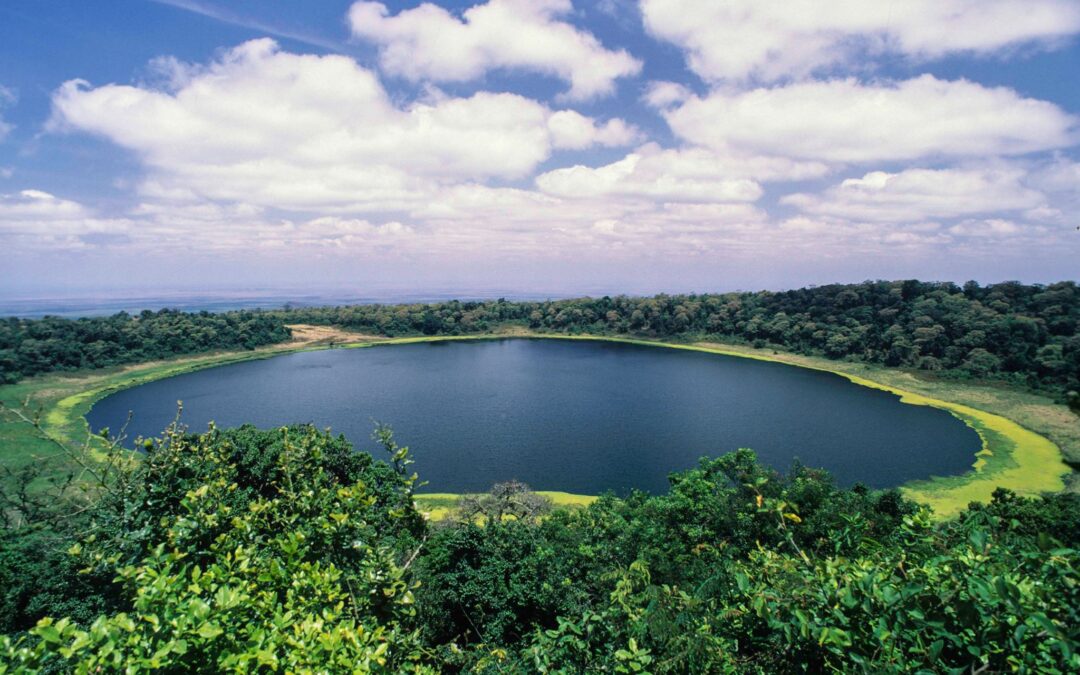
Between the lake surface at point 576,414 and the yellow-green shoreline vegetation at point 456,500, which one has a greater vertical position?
the lake surface at point 576,414

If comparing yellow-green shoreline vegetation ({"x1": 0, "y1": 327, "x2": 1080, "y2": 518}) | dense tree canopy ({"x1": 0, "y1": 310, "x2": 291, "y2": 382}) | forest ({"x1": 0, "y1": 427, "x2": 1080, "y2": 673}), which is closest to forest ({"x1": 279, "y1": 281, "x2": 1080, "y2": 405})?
yellow-green shoreline vegetation ({"x1": 0, "y1": 327, "x2": 1080, "y2": 518})

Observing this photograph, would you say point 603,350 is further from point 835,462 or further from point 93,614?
point 93,614

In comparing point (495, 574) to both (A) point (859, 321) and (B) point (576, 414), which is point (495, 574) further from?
(A) point (859, 321)

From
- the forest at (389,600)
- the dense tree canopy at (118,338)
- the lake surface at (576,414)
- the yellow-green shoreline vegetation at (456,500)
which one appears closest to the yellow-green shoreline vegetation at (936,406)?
the yellow-green shoreline vegetation at (456,500)

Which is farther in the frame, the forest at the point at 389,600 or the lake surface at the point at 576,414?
the lake surface at the point at 576,414

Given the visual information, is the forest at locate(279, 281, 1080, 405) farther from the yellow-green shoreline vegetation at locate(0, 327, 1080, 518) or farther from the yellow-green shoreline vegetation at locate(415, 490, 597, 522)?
the yellow-green shoreline vegetation at locate(415, 490, 597, 522)

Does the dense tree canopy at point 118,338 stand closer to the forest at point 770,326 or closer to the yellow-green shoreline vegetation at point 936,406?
the forest at point 770,326

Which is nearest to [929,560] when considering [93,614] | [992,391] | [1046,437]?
[93,614]
